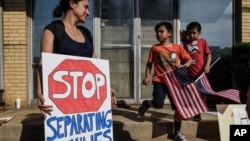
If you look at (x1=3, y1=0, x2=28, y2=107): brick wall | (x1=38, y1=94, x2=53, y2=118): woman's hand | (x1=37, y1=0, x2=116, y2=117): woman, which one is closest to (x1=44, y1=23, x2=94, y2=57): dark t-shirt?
(x1=37, y1=0, x2=116, y2=117): woman

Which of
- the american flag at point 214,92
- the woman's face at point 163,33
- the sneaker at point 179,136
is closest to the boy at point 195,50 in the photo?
the american flag at point 214,92

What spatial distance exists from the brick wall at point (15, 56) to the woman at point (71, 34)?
403cm

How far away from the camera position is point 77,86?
9.33 ft

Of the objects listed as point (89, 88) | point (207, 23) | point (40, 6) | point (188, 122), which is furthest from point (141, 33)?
point (89, 88)

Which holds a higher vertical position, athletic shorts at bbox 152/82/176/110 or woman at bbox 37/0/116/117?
woman at bbox 37/0/116/117

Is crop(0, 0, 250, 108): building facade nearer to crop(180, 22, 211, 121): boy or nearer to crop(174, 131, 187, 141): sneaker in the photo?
crop(180, 22, 211, 121): boy

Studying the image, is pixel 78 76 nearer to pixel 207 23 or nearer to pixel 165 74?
pixel 165 74

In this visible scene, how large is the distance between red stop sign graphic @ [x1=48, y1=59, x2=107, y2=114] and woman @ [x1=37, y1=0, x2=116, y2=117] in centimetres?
16

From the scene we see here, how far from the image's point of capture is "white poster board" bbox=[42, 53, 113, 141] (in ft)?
8.63

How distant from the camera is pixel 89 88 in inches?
115

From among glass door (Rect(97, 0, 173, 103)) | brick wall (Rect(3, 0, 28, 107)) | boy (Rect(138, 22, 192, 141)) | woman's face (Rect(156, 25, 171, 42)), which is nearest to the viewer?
boy (Rect(138, 22, 192, 141))

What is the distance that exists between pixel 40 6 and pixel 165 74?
12.0 feet

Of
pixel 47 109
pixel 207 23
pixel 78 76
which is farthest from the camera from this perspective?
pixel 207 23

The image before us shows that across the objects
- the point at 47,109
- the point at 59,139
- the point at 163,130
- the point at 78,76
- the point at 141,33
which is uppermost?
the point at 141,33
